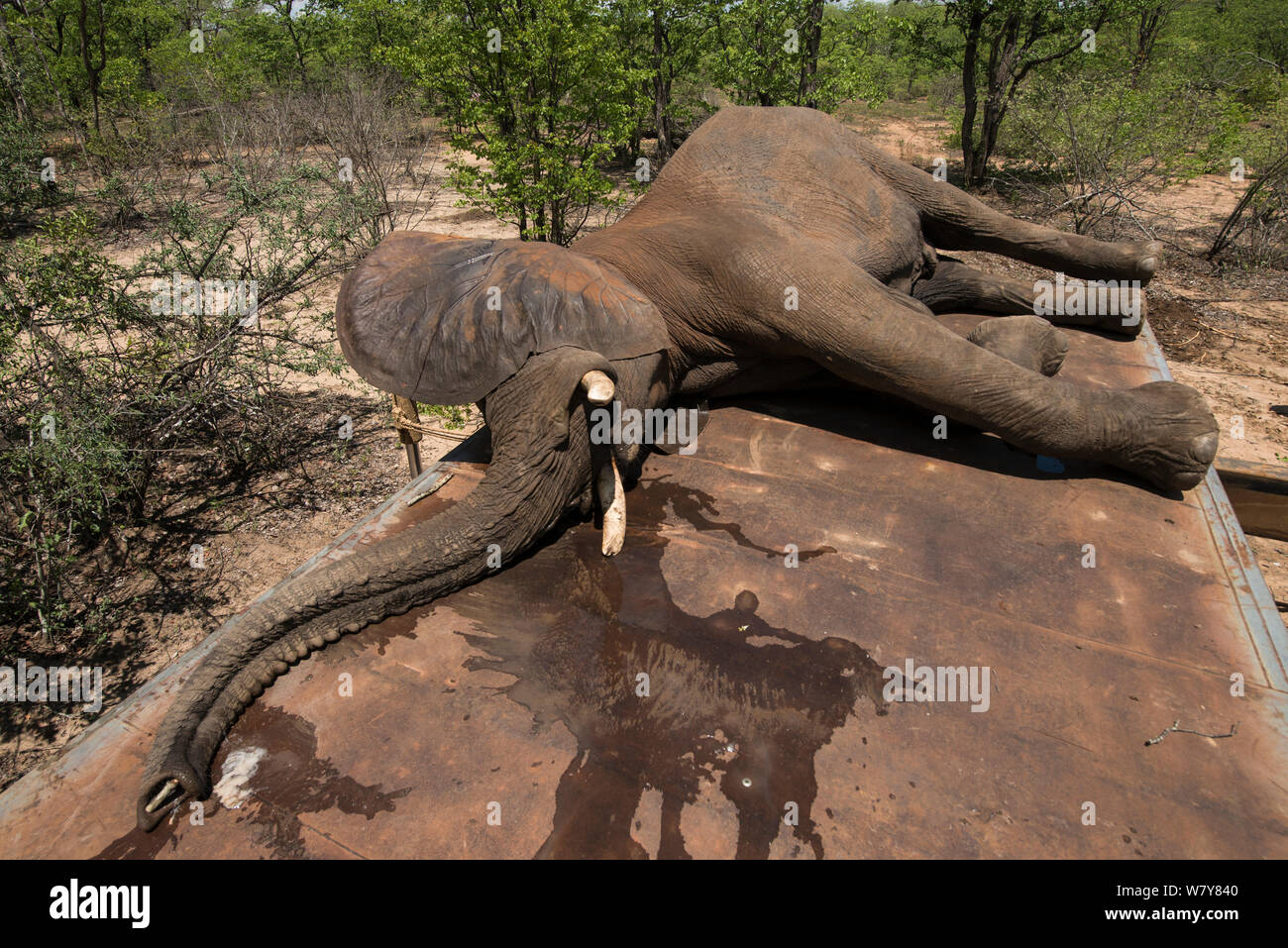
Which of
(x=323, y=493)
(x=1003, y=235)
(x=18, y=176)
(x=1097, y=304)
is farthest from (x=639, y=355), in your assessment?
(x=18, y=176)

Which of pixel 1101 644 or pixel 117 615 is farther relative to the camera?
pixel 117 615

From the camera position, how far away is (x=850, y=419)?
13.6ft

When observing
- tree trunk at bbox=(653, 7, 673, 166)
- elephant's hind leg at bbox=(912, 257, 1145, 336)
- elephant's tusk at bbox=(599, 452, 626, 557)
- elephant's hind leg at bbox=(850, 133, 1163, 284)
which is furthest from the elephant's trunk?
tree trunk at bbox=(653, 7, 673, 166)

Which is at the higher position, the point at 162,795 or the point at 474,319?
the point at 474,319

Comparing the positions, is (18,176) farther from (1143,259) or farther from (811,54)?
(1143,259)

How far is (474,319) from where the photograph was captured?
10.6 feet

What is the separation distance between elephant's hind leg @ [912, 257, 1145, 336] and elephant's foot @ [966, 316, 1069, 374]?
1.24m

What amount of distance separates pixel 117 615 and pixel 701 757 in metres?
5.37

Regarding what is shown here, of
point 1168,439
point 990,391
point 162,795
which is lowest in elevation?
point 162,795

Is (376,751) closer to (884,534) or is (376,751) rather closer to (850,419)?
(884,534)

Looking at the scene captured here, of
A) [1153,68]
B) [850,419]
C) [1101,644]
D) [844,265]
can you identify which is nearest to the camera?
[1101,644]

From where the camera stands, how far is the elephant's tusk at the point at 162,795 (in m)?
2.09

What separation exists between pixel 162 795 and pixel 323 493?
17.2 feet
